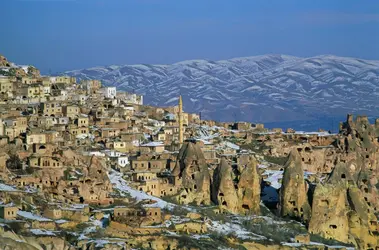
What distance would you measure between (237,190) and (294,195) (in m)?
3.03

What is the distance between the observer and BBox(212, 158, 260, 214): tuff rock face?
6544 centimetres

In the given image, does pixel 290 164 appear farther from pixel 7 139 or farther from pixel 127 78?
pixel 127 78

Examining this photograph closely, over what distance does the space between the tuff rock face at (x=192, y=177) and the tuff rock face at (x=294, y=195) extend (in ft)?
13.1

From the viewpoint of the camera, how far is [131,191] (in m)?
63.2

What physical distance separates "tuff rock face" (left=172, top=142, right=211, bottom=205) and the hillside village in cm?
7

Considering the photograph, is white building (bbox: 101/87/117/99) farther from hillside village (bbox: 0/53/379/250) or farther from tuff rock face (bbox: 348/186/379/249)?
tuff rock face (bbox: 348/186/379/249)

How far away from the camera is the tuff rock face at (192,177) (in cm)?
6538

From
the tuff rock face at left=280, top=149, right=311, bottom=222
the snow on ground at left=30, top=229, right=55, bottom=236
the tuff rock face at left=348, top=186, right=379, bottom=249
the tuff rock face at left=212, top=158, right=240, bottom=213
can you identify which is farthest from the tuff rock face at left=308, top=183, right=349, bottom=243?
the snow on ground at left=30, top=229, right=55, bottom=236

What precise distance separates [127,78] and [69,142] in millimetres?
127980

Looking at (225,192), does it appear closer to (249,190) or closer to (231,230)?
(249,190)

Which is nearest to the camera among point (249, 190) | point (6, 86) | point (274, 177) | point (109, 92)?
point (249, 190)

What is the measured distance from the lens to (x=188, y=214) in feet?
196

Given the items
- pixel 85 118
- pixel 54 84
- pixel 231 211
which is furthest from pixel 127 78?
pixel 231 211

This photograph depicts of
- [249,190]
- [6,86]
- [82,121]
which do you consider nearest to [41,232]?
[249,190]
